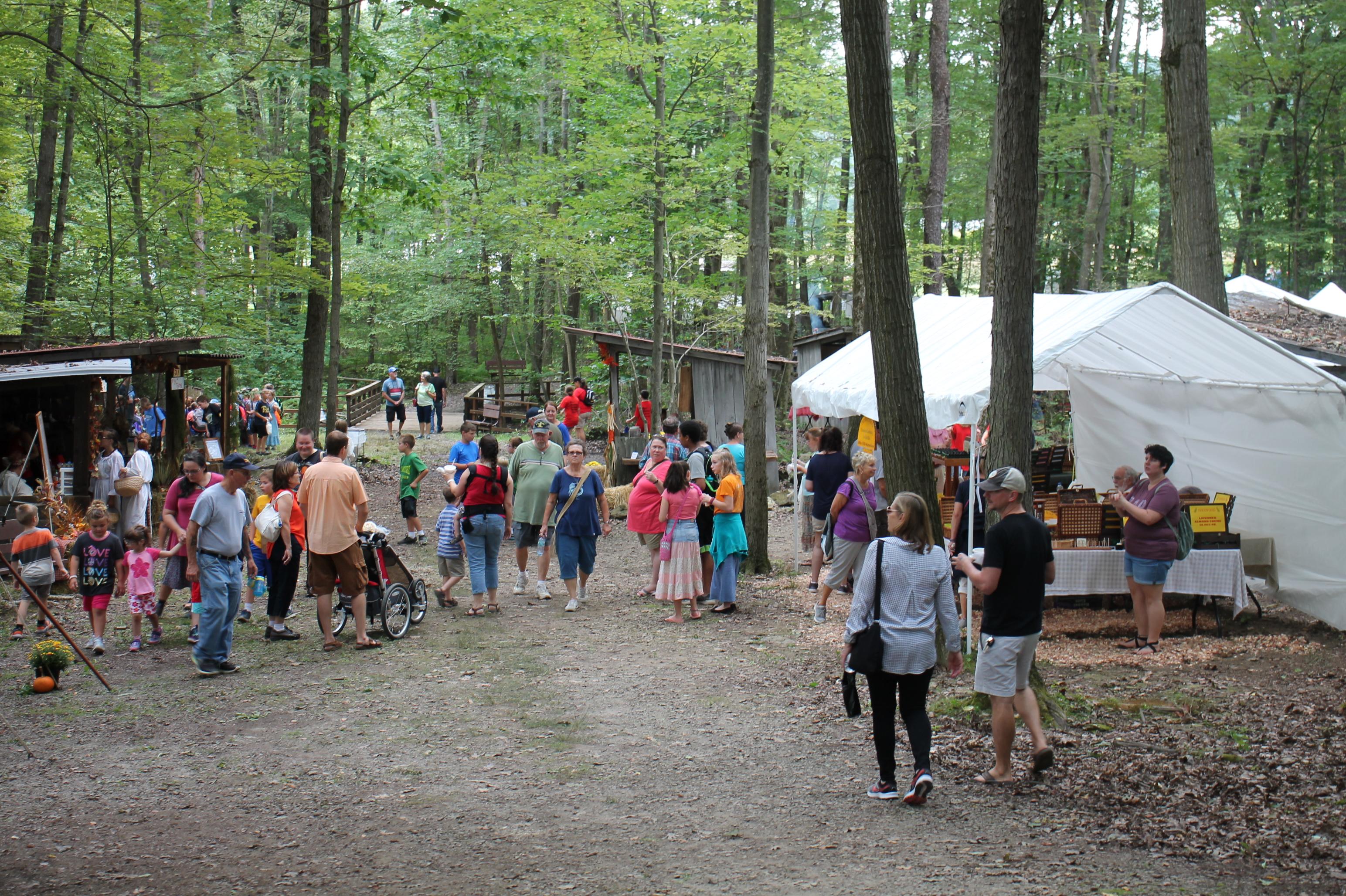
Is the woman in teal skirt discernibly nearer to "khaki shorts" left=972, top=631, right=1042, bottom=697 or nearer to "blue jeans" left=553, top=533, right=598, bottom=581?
"blue jeans" left=553, top=533, right=598, bottom=581

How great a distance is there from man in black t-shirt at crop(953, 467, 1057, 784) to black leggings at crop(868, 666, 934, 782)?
41 centimetres

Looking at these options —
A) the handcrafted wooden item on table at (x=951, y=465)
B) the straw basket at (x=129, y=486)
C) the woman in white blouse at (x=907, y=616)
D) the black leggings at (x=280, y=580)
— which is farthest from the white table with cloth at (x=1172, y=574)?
the straw basket at (x=129, y=486)

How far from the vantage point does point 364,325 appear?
43.1m

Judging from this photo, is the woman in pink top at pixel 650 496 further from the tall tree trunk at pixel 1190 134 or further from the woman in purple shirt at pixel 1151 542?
the tall tree trunk at pixel 1190 134

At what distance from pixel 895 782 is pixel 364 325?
4107 centimetres

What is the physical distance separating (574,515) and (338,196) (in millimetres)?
8071

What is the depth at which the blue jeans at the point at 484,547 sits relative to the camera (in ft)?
32.6

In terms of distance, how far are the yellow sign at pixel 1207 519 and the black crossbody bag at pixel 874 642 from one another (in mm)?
5685

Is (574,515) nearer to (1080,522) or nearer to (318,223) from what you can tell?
(1080,522)

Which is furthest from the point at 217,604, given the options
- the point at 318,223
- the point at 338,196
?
the point at 318,223

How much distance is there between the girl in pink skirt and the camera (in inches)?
384

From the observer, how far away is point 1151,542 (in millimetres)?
8641

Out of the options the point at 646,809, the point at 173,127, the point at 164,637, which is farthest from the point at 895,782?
the point at 173,127

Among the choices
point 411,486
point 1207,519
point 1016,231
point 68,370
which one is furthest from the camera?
point 411,486
